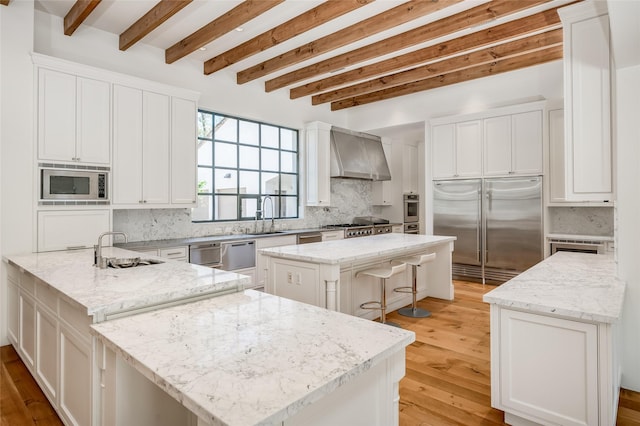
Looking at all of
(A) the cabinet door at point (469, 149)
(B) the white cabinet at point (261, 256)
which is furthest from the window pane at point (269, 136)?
(A) the cabinet door at point (469, 149)

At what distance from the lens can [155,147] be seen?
4102mm

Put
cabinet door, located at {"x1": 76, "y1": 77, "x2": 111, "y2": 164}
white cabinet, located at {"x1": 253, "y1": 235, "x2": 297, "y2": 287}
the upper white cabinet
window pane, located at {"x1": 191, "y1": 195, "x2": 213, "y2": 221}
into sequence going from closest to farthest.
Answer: the upper white cabinet < cabinet door, located at {"x1": 76, "y1": 77, "x2": 111, "y2": 164} < white cabinet, located at {"x1": 253, "y1": 235, "x2": 297, "y2": 287} < window pane, located at {"x1": 191, "y1": 195, "x2": 213, "y2": 221}

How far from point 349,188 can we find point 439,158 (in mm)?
1967

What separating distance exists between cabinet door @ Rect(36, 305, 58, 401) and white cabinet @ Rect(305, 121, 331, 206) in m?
4.43

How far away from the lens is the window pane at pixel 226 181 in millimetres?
5281

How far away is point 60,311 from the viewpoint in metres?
1.97

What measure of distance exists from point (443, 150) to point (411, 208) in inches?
80.8

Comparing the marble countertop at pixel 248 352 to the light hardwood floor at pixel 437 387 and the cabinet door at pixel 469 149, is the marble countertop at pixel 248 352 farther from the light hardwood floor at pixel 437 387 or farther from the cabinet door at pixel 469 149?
the cabinet door at pixel 469 149

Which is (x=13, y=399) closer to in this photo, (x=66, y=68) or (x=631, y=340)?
(x=66, y=68)

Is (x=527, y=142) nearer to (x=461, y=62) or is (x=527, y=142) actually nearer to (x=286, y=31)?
(x=461, y=62)

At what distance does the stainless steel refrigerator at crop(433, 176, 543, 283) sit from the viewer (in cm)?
520

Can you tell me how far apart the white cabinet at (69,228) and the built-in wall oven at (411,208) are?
5698 mm

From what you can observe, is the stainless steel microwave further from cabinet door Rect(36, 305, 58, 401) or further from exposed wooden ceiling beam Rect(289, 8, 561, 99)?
exposed wooden ceiling beam Rect(289, 8, 561, 99)

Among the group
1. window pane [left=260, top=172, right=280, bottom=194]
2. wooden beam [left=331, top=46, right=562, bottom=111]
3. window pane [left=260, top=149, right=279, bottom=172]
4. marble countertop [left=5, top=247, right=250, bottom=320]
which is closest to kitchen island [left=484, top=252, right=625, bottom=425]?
marble countertop [left=5, top=247, right=250, bottom=320]
